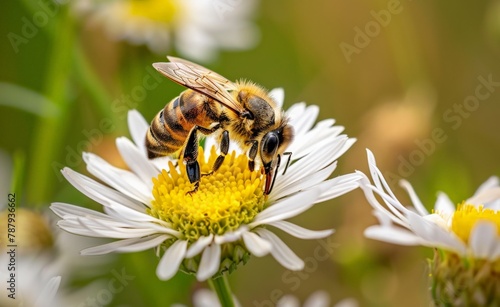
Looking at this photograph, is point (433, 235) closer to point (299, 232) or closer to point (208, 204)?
point (299, 232)

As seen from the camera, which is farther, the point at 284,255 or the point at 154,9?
the point at 154,9

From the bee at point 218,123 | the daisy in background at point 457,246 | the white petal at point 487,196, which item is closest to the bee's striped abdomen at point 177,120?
the bee at point 218,123

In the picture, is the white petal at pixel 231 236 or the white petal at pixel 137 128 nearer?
the white petal at pixel 231 236

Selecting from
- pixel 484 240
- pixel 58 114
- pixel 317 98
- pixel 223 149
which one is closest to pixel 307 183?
pixel 223 149

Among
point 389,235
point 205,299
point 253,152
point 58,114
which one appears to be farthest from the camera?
point 58,114

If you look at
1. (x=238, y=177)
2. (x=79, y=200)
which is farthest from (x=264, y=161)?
(x=79, y=200)

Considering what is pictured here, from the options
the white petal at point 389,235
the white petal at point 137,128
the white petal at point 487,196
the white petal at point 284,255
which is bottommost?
the white petal at point 487,196

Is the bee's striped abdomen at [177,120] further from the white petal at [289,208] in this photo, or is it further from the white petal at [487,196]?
the white petal at [487,196]
